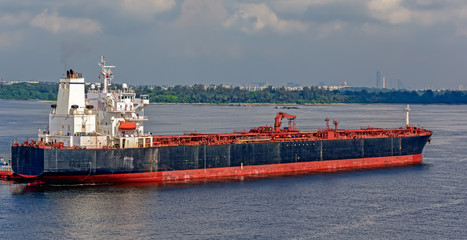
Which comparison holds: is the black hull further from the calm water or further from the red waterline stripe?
the calm water

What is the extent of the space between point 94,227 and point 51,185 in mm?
9761

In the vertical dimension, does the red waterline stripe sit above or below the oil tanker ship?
below

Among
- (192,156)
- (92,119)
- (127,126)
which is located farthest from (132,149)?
(192,156)

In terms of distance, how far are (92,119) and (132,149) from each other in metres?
3.77

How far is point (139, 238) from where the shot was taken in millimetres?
29516

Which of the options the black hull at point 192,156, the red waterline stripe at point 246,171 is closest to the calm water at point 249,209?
the red waterline stripe at point 246,171

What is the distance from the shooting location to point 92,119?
42.2 metres

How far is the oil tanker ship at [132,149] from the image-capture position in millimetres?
39375

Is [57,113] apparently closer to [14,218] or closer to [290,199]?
[14,218]

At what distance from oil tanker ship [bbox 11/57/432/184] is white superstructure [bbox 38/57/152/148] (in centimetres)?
6

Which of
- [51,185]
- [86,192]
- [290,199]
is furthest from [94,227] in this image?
[290,199]

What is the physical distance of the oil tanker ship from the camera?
39375mm

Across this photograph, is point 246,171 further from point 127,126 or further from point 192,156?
point 127,126

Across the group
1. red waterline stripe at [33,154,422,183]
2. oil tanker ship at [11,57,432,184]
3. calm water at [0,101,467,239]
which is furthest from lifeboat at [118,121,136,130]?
calm water at [0,101,467,239]
